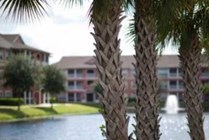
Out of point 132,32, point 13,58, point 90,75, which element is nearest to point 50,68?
point 13,58

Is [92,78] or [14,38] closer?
[14,38]

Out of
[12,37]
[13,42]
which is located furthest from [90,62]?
[13,42]

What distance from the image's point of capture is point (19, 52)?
77812 millimetres

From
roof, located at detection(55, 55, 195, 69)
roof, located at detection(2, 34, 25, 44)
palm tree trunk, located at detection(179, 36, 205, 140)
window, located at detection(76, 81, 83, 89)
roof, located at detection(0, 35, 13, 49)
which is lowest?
window, located at detection(76, 81, 83, 89)

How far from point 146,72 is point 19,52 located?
6856cm

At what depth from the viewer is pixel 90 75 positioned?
11162 cm

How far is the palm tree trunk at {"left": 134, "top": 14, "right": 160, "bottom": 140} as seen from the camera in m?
10.8

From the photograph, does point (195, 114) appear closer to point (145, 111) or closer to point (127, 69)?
point (145, 111)

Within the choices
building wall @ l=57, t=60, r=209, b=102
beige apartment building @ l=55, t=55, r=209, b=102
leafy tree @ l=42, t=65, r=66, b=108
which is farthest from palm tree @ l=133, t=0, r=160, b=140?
building wall @ l=57, t=60, r=209, b=102

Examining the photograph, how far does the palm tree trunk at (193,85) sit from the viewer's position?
42.4 ft

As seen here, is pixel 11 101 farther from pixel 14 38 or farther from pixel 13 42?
pixel 14 38

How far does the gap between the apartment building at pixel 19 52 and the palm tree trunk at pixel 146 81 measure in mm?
60057

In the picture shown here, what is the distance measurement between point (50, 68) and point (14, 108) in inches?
569

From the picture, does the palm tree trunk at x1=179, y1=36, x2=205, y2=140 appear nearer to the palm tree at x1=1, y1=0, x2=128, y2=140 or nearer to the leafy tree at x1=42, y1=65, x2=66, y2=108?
the palm tree at x1=1, y1=0, x2=128, y2=140
